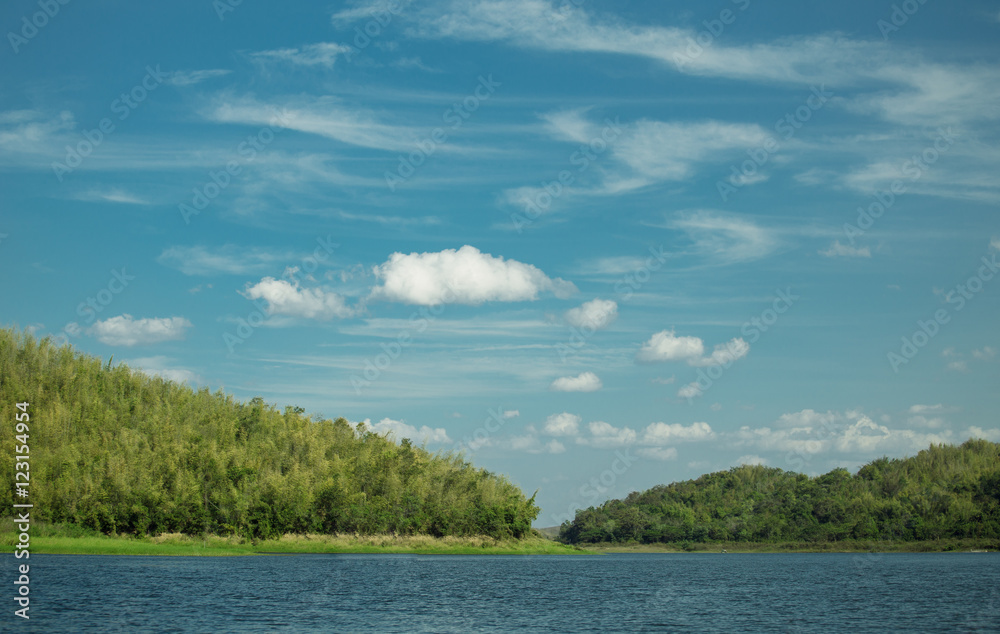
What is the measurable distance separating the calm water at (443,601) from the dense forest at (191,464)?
10244 mm

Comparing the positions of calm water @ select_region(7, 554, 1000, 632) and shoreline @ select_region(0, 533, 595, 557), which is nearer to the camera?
calm water @ select_region(7, 554, 1000, 632)

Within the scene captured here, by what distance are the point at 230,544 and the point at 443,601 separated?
172ft

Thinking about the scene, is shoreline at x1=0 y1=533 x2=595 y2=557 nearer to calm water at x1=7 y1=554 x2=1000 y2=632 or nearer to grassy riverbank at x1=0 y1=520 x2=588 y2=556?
grassy riverbank at x1=0 y1=520 x2=588 y2=556

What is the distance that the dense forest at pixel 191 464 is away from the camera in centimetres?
8862

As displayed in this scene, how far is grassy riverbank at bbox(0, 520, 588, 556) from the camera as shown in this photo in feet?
265

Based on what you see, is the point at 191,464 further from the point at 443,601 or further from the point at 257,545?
the point at 443,601

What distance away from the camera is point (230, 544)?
317 feet

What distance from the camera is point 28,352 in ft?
354

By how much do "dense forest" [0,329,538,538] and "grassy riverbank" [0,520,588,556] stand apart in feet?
4.25
